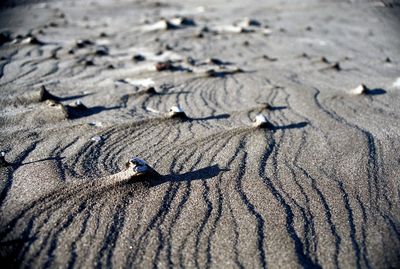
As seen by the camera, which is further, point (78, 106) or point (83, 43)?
point (83, 43)

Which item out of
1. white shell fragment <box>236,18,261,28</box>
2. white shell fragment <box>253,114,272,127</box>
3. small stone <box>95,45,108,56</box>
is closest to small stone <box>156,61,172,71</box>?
small stone <box>95,45,108,56</box>

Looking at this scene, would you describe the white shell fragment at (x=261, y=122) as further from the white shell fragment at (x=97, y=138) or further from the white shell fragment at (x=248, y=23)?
the white shell fragment at (x=248, y=23)

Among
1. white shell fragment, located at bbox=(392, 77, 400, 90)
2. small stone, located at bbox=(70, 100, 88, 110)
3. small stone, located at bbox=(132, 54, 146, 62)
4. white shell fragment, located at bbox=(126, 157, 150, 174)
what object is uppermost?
white shell fragment, located at bbox=(126, 157, 150, 174)

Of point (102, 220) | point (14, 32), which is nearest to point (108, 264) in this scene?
point (102, 220)

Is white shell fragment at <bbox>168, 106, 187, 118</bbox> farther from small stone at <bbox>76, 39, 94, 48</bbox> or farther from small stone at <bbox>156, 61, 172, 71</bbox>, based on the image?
small stone at <bbox>76, 39, 94, 48</bbox>

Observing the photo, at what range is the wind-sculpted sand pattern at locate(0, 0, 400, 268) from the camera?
2078 mm

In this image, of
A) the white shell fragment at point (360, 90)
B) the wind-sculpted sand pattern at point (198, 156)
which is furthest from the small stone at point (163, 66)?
the white shell fragment at point (360, 90)

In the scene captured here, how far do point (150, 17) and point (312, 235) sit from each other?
25.5 ft

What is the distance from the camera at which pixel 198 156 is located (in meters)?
3.00

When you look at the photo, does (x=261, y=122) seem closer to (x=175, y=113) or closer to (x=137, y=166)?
(x=175, y=113)

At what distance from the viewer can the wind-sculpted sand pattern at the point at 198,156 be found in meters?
2.08

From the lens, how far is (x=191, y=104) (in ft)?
13.4

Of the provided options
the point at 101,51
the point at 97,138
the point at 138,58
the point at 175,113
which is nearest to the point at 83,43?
the point at 101,51

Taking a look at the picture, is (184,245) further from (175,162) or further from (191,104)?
(191,104)
